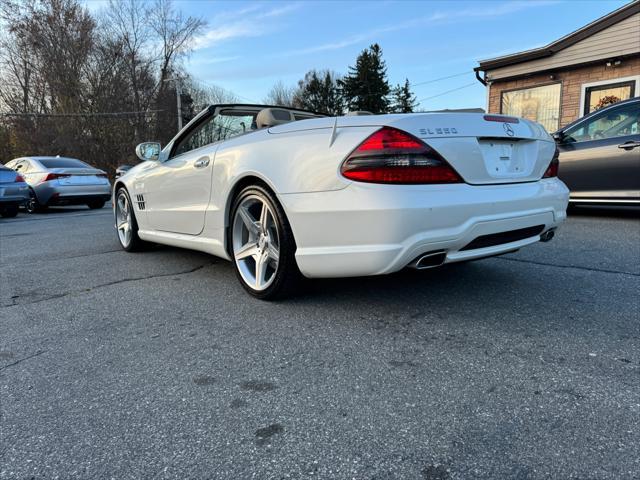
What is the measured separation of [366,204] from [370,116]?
1.77 feet

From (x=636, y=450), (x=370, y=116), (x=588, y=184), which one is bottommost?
(x=636, y=450)

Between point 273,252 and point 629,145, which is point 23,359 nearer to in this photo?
point 273,252

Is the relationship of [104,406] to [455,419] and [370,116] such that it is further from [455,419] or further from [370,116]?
[370,116]

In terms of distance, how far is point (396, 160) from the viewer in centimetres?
227

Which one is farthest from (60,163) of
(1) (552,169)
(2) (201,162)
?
(1) (552,169)

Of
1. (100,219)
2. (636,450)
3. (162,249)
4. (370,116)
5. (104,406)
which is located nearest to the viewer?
(636,450)

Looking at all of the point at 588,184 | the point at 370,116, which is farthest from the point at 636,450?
the point at 588,184

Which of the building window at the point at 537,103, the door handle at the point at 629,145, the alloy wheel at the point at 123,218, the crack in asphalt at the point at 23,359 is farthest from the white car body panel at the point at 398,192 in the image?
the building window at the point at 537,103

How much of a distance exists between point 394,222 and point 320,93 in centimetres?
5765

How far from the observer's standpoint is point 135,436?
1.58 m

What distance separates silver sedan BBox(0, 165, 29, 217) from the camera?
31.1ft

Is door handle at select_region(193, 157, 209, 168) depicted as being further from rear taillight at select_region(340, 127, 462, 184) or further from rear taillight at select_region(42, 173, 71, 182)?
rear taillight at select_region(42, 173, 71, 182)

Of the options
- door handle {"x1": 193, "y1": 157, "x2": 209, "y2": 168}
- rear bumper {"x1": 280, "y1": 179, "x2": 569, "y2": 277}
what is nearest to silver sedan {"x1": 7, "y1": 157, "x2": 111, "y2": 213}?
door handle {"x1": 193, "y1": 157, "x2": 209, "y2": 168}

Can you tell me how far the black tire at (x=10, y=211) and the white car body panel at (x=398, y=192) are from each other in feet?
30.3
